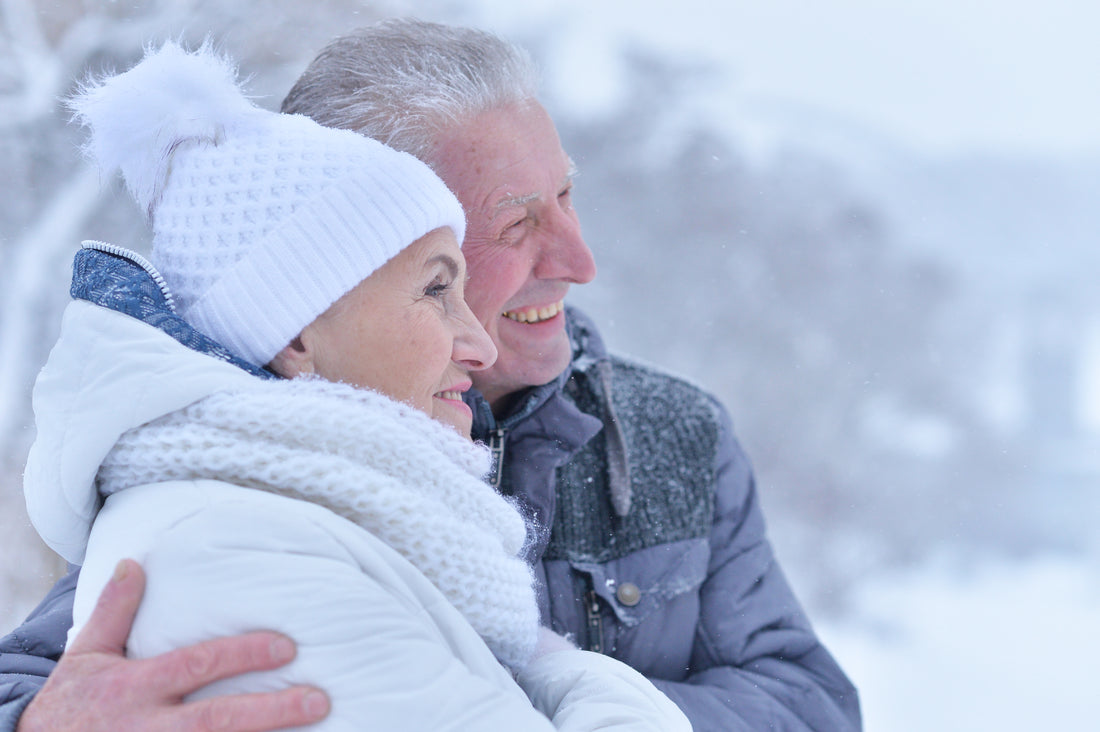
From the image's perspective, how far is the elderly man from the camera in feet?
5.35

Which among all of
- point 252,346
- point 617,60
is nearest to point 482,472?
point 252,346

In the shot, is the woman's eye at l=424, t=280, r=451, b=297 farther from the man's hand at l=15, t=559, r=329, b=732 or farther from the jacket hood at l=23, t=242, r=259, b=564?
the man's hand at l=15, t=559, r=329, b=732

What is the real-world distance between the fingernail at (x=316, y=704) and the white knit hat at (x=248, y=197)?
479 millimetres

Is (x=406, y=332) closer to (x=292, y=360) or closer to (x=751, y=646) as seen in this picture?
(x=292, y=360)

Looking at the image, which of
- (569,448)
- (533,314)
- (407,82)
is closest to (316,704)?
(569,448)

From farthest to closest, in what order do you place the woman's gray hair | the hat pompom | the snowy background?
the snowy background → the woman's gray hair → the hat pompom

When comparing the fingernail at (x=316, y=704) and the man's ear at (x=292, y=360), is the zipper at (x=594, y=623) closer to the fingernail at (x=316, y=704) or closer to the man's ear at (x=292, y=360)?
the man's ear at (x=292, y=360)

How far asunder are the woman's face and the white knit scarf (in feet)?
0.26

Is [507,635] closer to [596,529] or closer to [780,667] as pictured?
[596,529]

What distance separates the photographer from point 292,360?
4.00 feet

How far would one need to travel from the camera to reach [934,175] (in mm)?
4625

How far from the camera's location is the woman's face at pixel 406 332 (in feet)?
4.00

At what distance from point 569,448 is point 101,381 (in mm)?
876

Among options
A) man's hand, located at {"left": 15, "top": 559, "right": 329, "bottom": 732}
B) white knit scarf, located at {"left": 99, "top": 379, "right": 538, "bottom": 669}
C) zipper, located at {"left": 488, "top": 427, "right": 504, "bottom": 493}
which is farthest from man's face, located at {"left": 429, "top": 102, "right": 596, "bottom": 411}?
man's hand, located at {"left": 15, "top": 559, "right": 329, "bottom": 732}
